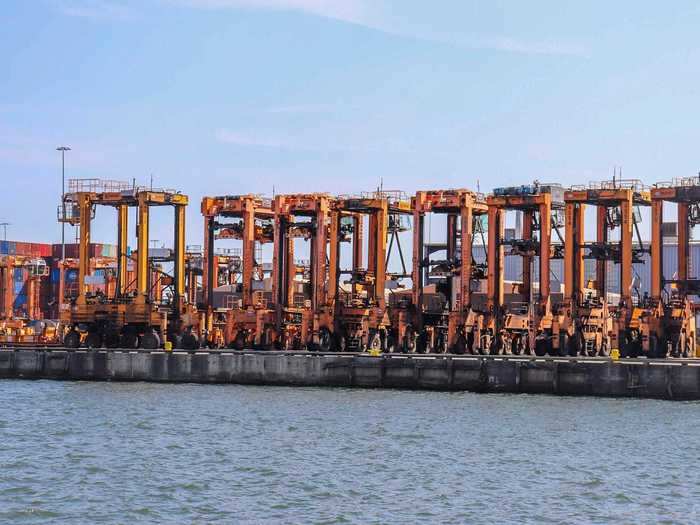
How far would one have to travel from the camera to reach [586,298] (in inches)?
3666

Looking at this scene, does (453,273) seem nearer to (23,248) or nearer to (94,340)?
(94,340)

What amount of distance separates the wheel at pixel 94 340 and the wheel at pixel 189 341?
19.3ft

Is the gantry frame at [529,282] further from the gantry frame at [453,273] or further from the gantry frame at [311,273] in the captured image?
the gantry frame at [311,273]

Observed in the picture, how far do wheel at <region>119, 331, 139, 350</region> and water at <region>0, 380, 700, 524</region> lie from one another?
21.0m

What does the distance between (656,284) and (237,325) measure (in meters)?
29.8

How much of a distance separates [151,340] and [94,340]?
4575 millimetres

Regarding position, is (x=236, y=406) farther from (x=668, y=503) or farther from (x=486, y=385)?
(x=668, y=503)

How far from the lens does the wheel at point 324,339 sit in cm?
9375

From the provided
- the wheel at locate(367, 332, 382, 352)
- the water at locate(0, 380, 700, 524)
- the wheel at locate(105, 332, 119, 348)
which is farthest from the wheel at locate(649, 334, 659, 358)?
the wheel at locate(105, 332, 119, 348)

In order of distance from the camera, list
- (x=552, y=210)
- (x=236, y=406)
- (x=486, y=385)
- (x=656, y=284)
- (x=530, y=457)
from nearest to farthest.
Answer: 1. (x=530, y=457)
2. (x=236, y=406)
3. (x=486, y=385)
4. (x=656, y=284)
5. (x=552, y=210)

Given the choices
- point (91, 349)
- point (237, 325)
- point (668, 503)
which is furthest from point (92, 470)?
point (237, 325)

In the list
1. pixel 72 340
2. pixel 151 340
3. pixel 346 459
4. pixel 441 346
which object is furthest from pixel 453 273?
pixel 346 459

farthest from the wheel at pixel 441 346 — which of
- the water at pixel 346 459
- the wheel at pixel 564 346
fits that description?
the water at pixel 346 459

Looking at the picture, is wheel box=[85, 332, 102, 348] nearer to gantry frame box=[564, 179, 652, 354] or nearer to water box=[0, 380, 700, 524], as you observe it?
water box=[0, 380, 700, 524]
